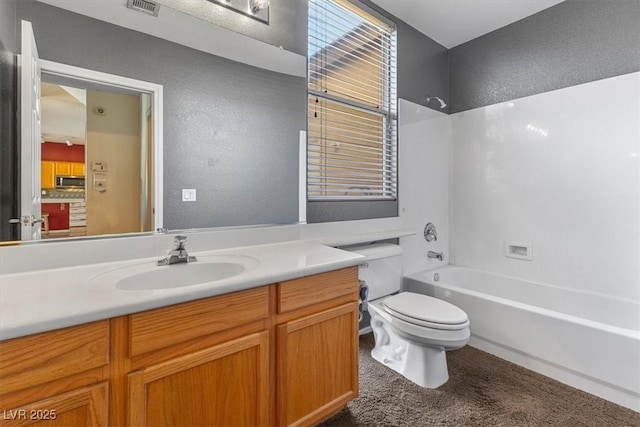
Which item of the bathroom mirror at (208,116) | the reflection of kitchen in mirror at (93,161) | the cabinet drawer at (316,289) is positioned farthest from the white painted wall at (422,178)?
the reflection of kitchen in mirror at (93,161)

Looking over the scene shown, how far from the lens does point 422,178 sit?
2.59 metres

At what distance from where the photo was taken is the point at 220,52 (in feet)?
4.86

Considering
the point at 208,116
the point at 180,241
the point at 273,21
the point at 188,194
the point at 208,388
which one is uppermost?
the point at 273,21

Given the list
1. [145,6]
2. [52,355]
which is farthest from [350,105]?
[52,355]

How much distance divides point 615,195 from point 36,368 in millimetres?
2976

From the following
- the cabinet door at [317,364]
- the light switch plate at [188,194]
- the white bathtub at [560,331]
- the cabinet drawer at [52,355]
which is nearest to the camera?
the cabinet drawer at [52,355]

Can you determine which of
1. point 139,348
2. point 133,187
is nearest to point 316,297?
point 139,348

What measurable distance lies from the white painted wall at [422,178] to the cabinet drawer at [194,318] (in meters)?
1.65

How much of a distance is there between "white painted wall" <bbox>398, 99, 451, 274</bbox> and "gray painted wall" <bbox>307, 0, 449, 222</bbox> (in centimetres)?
12

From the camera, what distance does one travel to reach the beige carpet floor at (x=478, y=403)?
1408 millimetres

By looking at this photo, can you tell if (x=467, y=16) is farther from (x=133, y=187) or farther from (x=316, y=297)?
(x=133, y=187)

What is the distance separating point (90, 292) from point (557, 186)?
2857 mm

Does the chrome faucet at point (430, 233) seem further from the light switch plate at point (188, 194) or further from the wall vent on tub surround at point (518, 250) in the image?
the light switch plate at point (188, 194)

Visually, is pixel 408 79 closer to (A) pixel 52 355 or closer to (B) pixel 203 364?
(B) pixel 203 364
